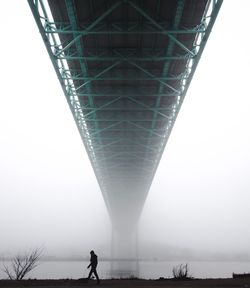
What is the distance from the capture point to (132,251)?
72750 mm

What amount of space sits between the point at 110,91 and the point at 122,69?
9.83ft

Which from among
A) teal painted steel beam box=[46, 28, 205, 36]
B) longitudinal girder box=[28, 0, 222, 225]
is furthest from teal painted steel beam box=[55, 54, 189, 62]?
teal painted steel beam box=[46, 28, 205, 36]

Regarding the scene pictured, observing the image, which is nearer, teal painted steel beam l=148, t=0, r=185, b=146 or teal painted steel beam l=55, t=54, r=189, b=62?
teal painted steel beam l=148, t=0, r=185, b=146

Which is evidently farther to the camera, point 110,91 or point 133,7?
point 110,91

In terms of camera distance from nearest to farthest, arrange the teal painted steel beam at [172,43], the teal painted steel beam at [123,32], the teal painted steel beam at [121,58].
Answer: the teal painted steel beam at [172,43]
the teal painted steel beam at [123,32]
the teal painted steel beam at [121,58]

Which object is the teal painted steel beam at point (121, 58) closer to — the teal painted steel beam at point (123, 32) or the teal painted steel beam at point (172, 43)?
the teal painted steel beam at point (172, 43)

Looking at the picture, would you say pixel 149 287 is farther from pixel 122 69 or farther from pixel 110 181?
pixel 110 181

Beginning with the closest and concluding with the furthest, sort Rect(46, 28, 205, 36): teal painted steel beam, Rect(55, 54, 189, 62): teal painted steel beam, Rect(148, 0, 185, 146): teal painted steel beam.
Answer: Rect(148, 0, 185, 146): teal painted steel beam < Rect(46, 28, 205, 36): teal painted steel beam < Rect(55, 54, 189, 62): teal painted steel beam

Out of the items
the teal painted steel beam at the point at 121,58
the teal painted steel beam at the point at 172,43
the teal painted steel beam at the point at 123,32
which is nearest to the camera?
the teal painted steel beam at the point at 172,43

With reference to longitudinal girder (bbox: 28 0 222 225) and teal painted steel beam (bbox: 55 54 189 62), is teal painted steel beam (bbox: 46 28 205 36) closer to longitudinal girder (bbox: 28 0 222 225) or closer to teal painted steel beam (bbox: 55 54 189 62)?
longitudinal girder (bbox: 28 0 222 225)

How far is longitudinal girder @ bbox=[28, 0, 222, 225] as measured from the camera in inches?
566

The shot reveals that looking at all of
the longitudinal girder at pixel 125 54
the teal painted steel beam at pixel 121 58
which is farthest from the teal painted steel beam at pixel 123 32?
the teal painted steel beam at pixel 121 58

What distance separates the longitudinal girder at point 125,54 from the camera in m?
14.4

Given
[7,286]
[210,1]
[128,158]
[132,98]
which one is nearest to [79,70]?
[132,98]
